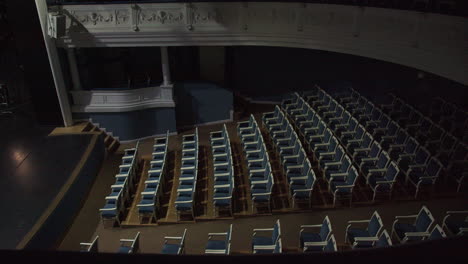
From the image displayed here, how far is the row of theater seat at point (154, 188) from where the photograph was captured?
546 cm

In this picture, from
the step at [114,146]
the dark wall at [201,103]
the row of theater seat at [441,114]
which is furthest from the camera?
the dark wall at [201,103]

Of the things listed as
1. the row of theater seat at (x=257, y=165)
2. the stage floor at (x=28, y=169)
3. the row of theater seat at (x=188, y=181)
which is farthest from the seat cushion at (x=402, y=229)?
the stage floor at (x=28, y=169)

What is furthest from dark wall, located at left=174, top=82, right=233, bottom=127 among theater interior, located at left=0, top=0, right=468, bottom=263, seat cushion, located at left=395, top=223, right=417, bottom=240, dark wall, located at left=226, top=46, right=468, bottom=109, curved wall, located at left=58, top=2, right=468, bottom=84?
seat cushion, located at left=395, top=223, right=417, bottom=240

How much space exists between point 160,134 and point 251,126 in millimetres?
2260

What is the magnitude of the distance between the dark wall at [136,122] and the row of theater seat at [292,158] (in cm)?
222

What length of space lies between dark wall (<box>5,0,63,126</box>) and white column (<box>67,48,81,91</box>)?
0.46m

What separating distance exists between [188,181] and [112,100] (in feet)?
10.4

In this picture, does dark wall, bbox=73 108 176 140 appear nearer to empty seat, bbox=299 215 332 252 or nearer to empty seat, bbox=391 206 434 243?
empty seat, bbox=299 215 332 252

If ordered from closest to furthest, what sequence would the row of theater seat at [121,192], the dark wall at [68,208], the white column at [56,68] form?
1. the dark wall at [68,208]
2. the row of theater seat at [121,192]
3. the white column at [56,68]

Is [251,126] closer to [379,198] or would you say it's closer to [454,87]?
[379,198]

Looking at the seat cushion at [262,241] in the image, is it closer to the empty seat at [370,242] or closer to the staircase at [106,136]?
the empty seat at [370,242]

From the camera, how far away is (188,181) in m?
5.98

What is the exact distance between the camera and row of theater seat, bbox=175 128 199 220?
211 inches

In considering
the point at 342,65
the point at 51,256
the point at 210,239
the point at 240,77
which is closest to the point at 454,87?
the point at 342,65
